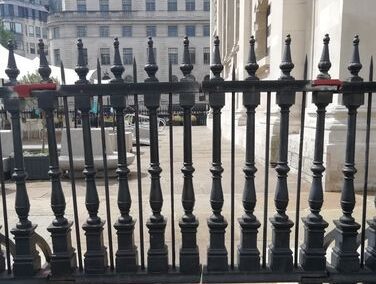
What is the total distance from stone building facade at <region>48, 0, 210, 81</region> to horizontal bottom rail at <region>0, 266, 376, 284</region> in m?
62.6

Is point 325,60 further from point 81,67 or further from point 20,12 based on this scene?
point 20,12

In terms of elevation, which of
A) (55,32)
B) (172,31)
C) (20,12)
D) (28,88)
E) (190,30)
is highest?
(20,12)

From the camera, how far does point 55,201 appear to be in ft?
7.80

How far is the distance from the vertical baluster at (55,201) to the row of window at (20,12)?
86.4 m

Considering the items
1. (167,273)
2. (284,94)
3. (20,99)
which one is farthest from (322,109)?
(20,99)

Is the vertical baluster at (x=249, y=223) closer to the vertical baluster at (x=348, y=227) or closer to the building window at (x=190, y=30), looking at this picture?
the vertical baluster at (x=348, y=227)

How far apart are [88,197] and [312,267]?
59.5 inches

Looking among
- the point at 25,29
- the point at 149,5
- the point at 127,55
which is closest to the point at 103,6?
the point at 149,5

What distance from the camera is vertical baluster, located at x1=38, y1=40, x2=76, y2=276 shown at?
2.21 metres

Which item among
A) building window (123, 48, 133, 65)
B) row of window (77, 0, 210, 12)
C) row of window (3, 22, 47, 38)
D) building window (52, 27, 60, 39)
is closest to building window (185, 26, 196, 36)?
row of window (77, 0, 210, 12)

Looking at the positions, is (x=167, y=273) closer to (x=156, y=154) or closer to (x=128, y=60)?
(x=156, y=154)

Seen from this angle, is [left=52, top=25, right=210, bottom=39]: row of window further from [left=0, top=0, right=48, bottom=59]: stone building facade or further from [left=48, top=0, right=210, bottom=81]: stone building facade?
[left=0, top=0, right=48, bottom=59]: stone building facade

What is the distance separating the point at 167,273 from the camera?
2369 millimetres

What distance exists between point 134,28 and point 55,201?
67857mm
